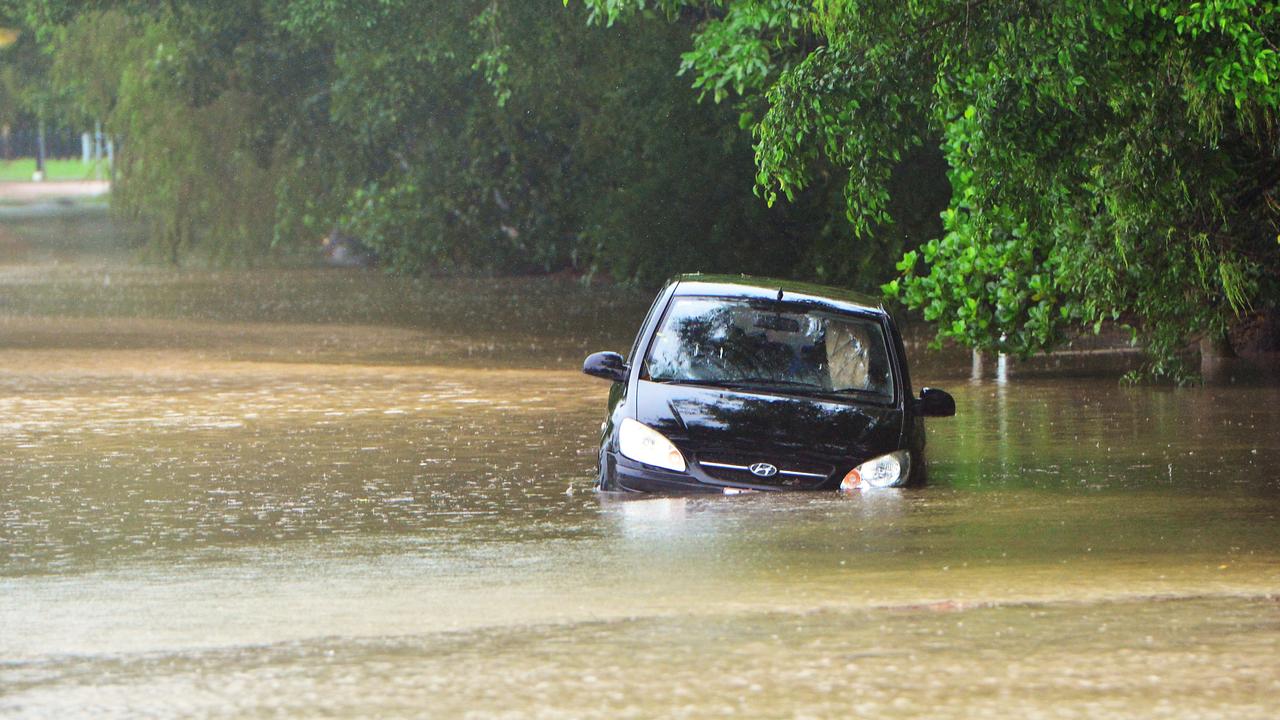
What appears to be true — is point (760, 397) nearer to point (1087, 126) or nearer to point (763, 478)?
point (763, 478)

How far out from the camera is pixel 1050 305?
20.5m

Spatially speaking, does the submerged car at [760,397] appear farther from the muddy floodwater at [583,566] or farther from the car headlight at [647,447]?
the muddy floodwater at [583,566]

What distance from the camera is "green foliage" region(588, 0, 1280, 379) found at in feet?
44.4

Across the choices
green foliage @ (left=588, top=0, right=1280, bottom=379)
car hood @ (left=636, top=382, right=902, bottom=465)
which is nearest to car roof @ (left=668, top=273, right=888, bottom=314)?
car hood @ (left=636, top=382, right=902, bottom=465)

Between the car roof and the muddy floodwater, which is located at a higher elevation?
the car roof

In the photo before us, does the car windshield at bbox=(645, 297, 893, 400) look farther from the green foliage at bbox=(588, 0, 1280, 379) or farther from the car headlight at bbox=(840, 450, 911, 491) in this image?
the green foliage at bbox=(588, 0, 1280, 379)

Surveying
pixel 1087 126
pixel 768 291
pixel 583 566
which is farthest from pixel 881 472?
pixel 1087 126

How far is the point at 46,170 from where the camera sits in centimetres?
14012

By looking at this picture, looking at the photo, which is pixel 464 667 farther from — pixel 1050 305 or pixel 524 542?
pixel 1050 305

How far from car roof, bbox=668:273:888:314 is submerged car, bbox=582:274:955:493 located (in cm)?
1

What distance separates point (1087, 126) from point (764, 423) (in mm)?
5409

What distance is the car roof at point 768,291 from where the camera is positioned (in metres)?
12.3

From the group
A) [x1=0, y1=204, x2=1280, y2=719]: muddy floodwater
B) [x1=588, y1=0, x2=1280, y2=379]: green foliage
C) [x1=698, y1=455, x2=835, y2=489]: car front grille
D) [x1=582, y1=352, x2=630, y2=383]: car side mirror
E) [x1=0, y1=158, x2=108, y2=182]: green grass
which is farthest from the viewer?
[x1=0, y1=158, x2=108, y2=182]: green grass

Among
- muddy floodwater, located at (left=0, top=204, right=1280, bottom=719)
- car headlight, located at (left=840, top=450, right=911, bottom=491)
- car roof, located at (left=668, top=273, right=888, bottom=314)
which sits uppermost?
car roof, located at (left=668, top=273, right=888, bottom=314)
